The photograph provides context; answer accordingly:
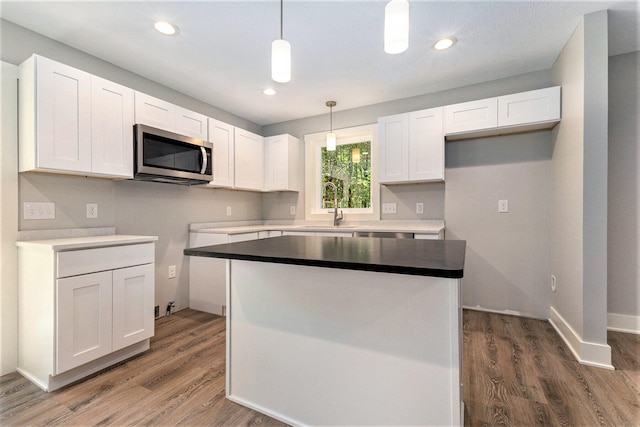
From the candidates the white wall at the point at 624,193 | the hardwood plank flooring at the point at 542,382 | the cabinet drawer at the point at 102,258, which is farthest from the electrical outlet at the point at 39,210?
the white wall at the point at 624,193

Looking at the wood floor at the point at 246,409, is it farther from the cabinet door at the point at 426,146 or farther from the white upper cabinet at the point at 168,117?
the white upper cabinet at the point at 168,117

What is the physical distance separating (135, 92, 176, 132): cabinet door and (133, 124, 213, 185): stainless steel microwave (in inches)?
4.2

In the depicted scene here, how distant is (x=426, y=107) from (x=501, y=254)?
1.78 m

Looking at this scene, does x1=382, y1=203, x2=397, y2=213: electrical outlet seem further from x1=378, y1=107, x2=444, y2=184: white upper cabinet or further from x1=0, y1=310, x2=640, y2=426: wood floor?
x1=0, y1=310, x2=640, y2=426: wood floor

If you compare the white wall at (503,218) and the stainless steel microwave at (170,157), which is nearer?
the stainless steel microwave at (170,157)

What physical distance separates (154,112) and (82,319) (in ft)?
5.64

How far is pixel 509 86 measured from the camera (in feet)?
9.72

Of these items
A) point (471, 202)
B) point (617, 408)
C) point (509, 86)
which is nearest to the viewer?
point (617, 408)

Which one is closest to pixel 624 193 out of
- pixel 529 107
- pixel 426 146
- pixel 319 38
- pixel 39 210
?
pixel 529 107

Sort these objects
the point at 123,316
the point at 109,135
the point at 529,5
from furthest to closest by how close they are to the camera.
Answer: the point at 109,135, the point at 123,316, the point at 529,5

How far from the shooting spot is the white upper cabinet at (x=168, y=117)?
8.20ft

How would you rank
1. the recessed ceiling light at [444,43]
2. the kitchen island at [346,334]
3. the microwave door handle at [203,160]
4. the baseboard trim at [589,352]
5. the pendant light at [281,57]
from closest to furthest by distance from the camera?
1. the kitchen island at [346,334]
2. the pendant light at [281,57]
3. the baseboard trim at [589,352]
4. the recessed ceiling light at [444,43]
5. the microwave door handle at [203,160]

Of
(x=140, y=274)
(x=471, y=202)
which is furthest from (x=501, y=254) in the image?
(x=140, y=274)

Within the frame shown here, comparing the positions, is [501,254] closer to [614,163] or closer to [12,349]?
[614,163]
